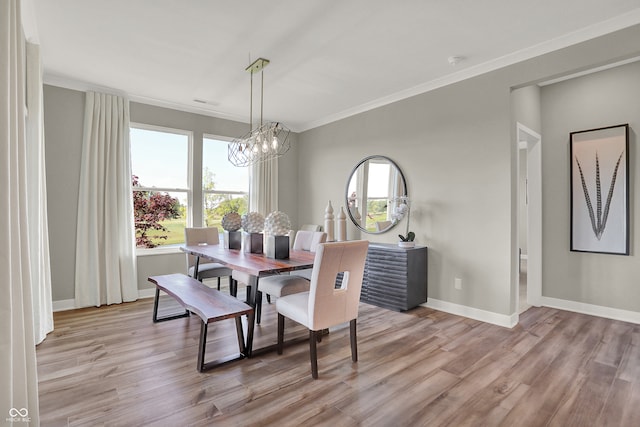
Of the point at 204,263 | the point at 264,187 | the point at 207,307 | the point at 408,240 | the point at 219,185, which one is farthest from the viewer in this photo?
the point at 264,187

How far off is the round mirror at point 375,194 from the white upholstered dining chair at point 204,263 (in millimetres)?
1983

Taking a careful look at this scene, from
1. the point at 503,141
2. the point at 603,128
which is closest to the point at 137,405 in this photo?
the point at 503,141

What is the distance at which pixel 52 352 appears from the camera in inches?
103

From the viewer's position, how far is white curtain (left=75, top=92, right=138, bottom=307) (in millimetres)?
3852

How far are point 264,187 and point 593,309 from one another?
461 centimetres

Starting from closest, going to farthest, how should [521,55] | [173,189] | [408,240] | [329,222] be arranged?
[521,55]
[408,240]
[173,189]
[329,222]

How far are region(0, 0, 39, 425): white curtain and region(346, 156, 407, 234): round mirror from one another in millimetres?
3488

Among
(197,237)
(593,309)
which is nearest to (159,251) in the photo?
(197,237)

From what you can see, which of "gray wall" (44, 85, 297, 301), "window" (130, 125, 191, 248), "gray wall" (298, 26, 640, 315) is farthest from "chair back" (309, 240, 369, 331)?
"gray wall" (44, 85, 297, 301)

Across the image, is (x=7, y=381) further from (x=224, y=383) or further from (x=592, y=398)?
(x=592, y=398)

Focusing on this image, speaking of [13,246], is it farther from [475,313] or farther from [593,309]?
[593,309]

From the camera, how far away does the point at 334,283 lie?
90.7 inches

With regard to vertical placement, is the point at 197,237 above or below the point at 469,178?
below

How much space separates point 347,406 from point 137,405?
124cm
